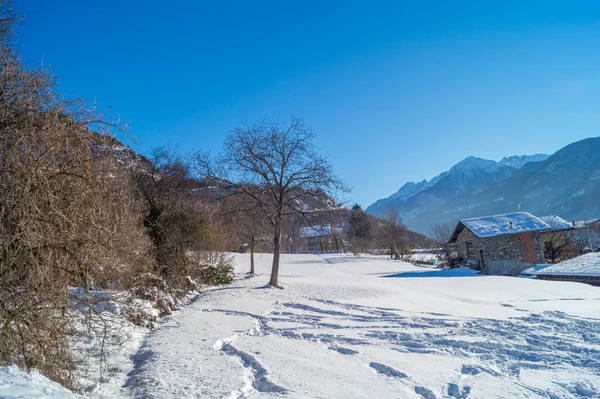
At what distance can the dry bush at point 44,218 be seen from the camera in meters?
3.90

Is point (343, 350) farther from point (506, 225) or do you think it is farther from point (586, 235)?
point (586, 235)

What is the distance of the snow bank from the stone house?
32.0 metres

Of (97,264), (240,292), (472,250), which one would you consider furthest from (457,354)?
(472,250)

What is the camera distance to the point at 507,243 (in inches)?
1188

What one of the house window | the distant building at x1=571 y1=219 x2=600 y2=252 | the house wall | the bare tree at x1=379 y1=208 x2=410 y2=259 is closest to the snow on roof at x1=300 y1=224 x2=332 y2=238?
the house wall

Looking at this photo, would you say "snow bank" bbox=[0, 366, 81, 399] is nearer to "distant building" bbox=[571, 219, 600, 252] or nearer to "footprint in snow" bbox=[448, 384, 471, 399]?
"footprint in snow" bbox=[448, 384, 471, 399]

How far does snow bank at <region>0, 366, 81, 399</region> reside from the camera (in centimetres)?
264

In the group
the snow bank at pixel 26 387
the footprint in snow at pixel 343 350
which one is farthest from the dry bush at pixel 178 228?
the snow bank at pixel 26 387

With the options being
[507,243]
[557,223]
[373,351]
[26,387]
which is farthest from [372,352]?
[557,223]

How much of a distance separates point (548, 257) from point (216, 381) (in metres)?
41.7

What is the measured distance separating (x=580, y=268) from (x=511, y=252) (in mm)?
8411

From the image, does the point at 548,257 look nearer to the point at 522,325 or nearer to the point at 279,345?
the point at 522,325

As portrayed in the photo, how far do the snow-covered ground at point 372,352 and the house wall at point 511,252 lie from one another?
63.5 feet

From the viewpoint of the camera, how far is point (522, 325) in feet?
26.6
